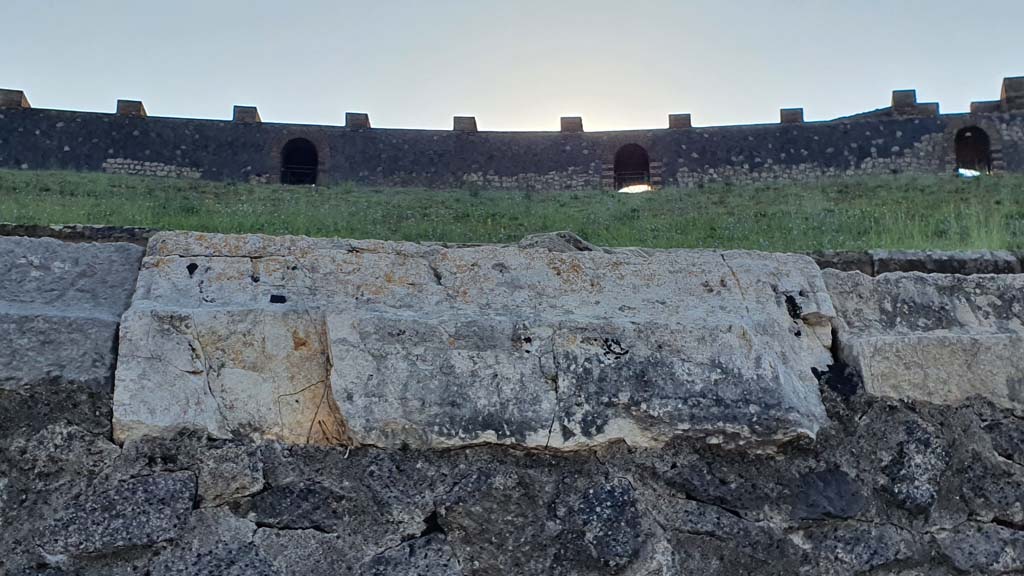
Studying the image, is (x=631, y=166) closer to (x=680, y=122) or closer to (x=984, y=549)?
→ (x=680, y=122)

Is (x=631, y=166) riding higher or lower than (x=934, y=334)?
higher

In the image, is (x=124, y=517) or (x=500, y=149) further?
(x=500, y=149)

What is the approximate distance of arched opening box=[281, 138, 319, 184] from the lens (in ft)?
73.4

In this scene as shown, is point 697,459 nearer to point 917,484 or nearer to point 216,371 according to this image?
point 917,484

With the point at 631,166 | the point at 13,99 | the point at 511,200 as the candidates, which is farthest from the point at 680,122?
the point at 13,99

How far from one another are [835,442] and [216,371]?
143 cm

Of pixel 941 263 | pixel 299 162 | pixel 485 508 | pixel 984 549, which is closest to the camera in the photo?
pixel 485 508

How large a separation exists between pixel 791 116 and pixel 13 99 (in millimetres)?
17701

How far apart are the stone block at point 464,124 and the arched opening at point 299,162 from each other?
11.2 ft

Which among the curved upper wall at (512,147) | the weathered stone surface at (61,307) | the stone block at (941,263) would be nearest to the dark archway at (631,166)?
the curved upper wall at (512,147)

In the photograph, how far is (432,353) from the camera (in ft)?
6.84

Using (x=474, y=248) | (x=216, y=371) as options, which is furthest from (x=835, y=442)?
(x=216, y=371)

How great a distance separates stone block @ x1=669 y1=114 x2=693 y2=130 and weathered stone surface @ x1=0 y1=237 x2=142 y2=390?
68.3ft

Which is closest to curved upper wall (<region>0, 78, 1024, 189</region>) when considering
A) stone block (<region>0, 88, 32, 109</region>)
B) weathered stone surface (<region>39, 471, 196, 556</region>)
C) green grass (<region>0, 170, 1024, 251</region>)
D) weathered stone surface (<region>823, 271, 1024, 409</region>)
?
stone block (<region>0, 88, 32, 109</region>)
